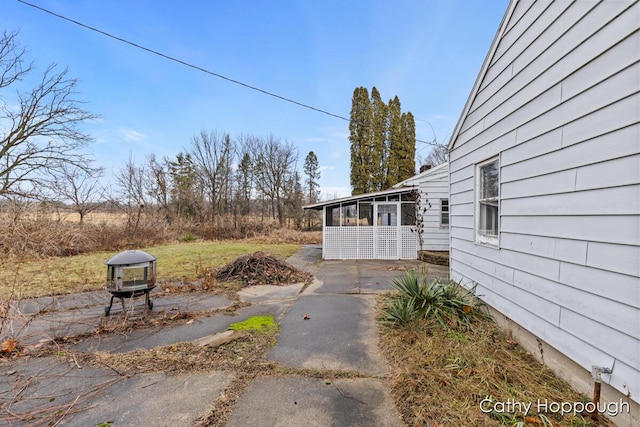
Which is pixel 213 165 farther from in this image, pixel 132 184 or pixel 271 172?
pixel 132 184

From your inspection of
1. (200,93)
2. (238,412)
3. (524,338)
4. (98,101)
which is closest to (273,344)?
(238,412)

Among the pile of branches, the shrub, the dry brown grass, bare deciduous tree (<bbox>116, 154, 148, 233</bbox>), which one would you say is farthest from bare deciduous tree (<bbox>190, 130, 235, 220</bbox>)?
the dry brown grass

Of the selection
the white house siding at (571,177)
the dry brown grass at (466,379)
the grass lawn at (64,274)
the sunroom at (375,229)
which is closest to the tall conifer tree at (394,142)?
the sunroom at (375,229)

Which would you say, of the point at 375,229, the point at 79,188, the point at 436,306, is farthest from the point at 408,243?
the point at 79,188

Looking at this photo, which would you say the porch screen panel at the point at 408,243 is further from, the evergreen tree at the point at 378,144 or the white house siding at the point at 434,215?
the evergreen tree at the point at 378,144

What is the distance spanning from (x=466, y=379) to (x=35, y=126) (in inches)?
717

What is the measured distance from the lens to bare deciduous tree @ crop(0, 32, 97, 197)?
11.5m

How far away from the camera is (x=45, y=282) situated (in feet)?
21.3

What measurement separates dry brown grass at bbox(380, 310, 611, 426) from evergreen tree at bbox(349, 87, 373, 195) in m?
18.9

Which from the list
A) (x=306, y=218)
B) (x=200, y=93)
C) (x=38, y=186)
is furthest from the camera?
(x=306, y=218)

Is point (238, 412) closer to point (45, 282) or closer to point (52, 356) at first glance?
point (52, 356)

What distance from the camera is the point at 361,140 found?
72.2 ft

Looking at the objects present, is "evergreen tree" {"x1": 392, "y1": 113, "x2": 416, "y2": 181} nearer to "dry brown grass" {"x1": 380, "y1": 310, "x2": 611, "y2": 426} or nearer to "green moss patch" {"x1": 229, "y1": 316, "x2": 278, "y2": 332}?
"green moss patch" {"x1": 229, "y1": 316, "x2": 278, "y2": 332}

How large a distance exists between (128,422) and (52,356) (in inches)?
76.5
